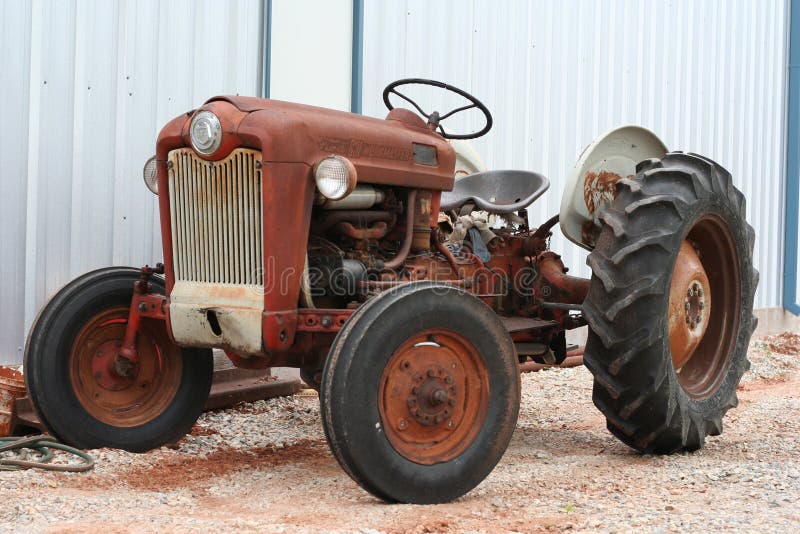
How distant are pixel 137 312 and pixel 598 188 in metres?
2.56

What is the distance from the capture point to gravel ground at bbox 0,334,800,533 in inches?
118

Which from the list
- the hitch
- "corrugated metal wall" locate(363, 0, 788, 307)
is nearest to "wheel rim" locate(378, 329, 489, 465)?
the hitch

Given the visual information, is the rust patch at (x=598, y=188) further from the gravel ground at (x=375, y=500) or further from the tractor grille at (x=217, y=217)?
the tractor grille at (x=217, y=217)

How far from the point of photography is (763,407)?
616cm

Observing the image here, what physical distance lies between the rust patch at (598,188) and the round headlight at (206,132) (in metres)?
2.15

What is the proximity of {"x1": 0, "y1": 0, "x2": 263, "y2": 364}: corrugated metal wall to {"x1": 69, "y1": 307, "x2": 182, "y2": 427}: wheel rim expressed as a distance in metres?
0.77

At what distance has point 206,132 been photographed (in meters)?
3.65

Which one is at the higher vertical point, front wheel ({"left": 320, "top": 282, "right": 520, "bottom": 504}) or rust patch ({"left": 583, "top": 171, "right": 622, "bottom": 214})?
rust patch ({"left": 583, "top": 171, "right": 622, "bottom": 214})

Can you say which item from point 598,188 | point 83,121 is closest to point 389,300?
point 598,188

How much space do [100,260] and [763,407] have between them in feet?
14.7

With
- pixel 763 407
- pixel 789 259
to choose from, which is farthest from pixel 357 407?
pixel 789 259

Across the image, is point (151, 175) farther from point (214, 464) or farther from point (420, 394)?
point (420, 394)

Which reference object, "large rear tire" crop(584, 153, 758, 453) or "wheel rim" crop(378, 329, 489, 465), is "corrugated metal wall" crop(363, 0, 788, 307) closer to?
"large rear tire" crop(584, 153, 758, 453)

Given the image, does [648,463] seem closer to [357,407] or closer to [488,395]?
[488,395]
